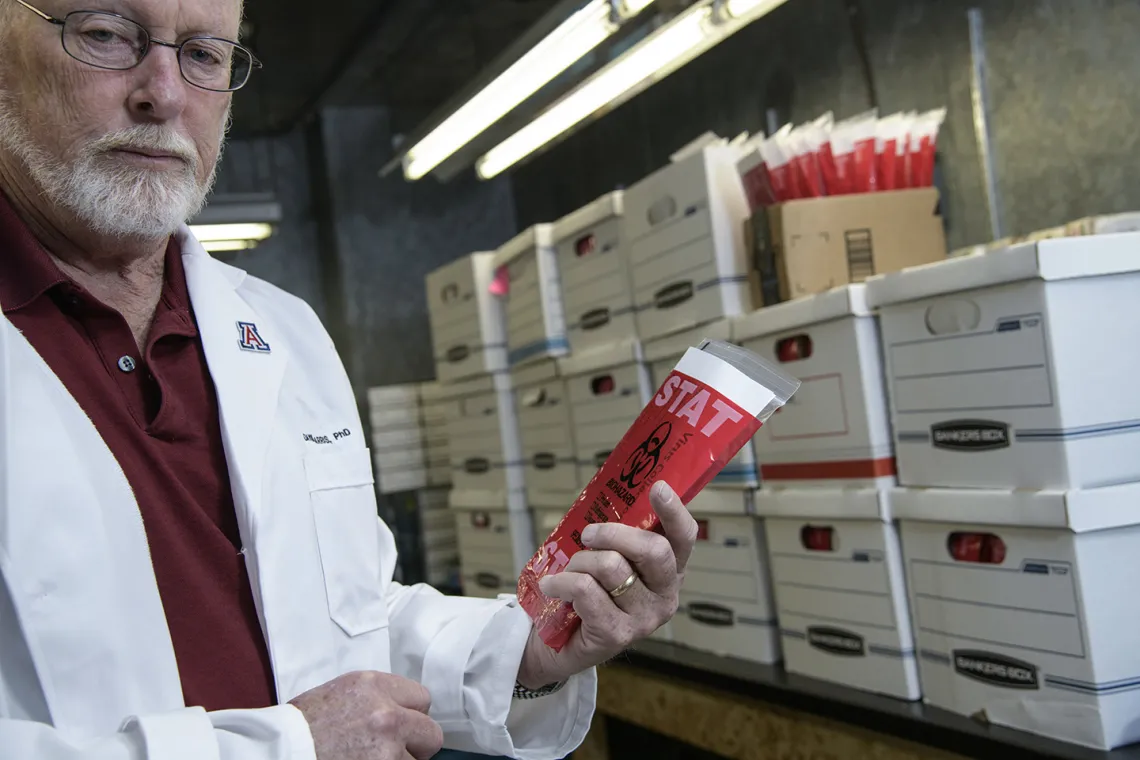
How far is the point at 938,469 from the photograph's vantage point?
6.28ft

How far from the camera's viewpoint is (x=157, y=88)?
3.72ft

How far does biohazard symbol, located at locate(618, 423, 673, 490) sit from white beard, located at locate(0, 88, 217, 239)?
1.88 feet

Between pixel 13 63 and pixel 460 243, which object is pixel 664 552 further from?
pixel 460 243

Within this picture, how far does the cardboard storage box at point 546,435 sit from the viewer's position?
3.18 metres

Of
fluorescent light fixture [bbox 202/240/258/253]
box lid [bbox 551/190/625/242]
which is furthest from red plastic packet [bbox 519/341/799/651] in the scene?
fluorescent light fixture [bbox 202/240/258/253]

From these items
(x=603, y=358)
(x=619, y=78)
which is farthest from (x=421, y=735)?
(x=619, y=78)

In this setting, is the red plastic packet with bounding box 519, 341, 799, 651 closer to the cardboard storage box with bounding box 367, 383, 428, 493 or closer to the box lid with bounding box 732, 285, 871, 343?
the box lid with bounding box 732, 285, 871, 343

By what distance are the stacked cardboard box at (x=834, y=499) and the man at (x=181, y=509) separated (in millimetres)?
947

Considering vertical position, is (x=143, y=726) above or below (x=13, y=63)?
below

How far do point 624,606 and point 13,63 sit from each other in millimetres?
873

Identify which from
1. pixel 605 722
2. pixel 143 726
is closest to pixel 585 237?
pixel 605 722

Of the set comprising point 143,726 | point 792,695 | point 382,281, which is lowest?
point 792,695

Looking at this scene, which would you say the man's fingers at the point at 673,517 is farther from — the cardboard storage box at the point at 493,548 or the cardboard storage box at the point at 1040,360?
the cardboard storage box at the point at 493,548

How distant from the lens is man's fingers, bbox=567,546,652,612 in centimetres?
103
